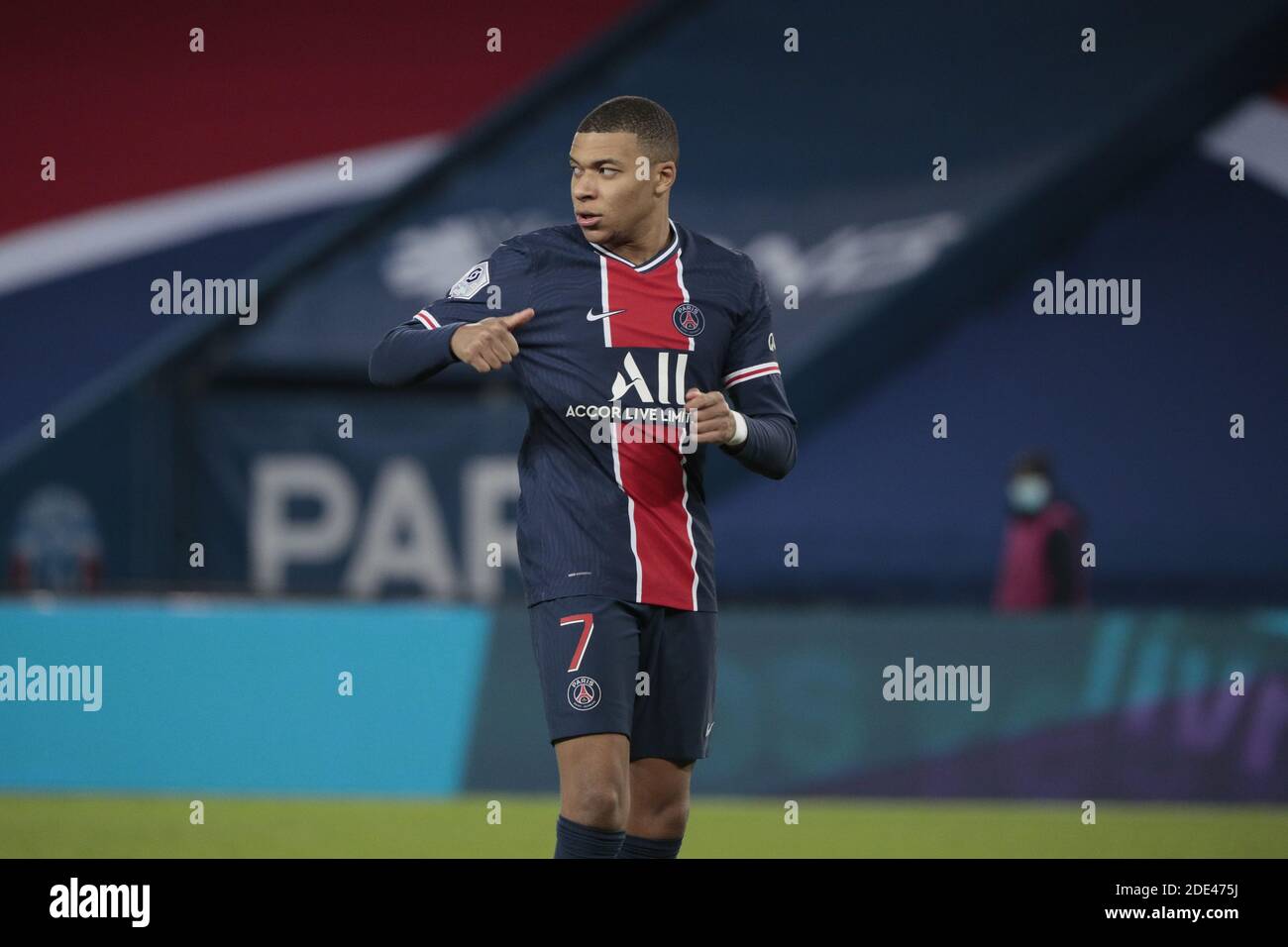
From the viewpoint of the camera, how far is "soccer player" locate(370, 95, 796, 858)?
452cm

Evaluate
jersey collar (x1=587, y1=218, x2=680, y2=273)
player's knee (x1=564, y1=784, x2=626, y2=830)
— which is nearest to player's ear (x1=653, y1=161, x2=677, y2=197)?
jersey collar (x1=587, y1=218, x2=680, y2=273)

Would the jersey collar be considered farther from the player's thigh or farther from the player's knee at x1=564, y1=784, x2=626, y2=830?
the player's knee at x1=564, y1=784, x2=626, y2=830

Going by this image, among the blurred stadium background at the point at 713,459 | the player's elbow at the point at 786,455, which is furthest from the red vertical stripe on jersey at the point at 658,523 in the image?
the blurred stadium background at the point at 713,459

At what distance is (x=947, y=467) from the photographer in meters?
14.9

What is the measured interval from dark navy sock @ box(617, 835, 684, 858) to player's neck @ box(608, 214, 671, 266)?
1.49 m

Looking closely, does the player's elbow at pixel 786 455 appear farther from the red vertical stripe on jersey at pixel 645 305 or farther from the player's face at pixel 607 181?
the player's face at pixel 607 181

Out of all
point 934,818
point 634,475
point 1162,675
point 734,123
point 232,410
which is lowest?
point 934,818

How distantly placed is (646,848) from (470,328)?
1.41 metres

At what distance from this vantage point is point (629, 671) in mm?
4543

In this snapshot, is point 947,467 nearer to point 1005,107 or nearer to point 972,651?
point 1005,107

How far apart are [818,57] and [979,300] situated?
2216mm
